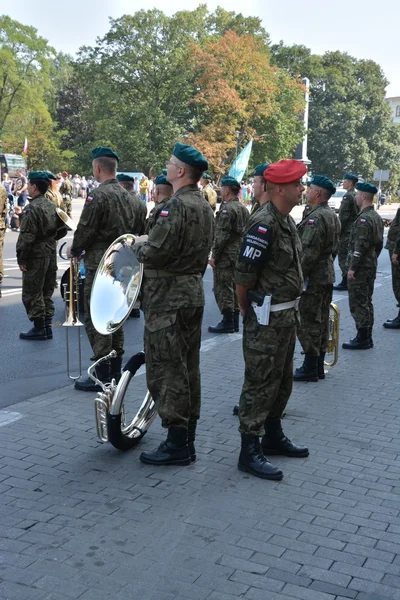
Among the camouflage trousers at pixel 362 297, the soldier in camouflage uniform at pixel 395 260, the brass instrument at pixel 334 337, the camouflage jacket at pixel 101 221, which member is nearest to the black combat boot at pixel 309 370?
the brass instrument at pixel 334 337

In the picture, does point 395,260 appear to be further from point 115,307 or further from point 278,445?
point 115,307

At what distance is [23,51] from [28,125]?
20.3ft

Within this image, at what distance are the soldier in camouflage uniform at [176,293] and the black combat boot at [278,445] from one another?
0.61m

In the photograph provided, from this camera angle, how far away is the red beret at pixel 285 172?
16.2 ft

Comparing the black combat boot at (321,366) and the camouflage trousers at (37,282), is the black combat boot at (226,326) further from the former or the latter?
the black combat boot at (321,366)

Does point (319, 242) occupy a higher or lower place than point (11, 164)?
lower

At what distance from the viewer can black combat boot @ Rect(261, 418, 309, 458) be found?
5430 millimetres

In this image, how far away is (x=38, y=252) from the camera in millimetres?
9102

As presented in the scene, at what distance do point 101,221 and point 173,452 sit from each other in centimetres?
247

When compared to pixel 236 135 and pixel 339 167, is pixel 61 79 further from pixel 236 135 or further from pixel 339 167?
pixel 236 135

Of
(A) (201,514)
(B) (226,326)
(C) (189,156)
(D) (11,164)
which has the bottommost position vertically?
(A) (201,514)

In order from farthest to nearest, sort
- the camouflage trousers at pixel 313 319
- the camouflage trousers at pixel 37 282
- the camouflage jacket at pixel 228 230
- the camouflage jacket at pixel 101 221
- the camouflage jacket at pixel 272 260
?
the camouflage jacket at pixel 228 230 < the camouflage trousers at pixel 37 282 < the camouflage trousers at pixel 313 319 < the camouflage jacket at pixel 101 221 < the camouflage jacket at pixel 272 260

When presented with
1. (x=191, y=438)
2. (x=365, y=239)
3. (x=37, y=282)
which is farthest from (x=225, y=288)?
(x=191, y=438)

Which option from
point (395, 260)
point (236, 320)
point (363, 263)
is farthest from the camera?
point (395, 260)
